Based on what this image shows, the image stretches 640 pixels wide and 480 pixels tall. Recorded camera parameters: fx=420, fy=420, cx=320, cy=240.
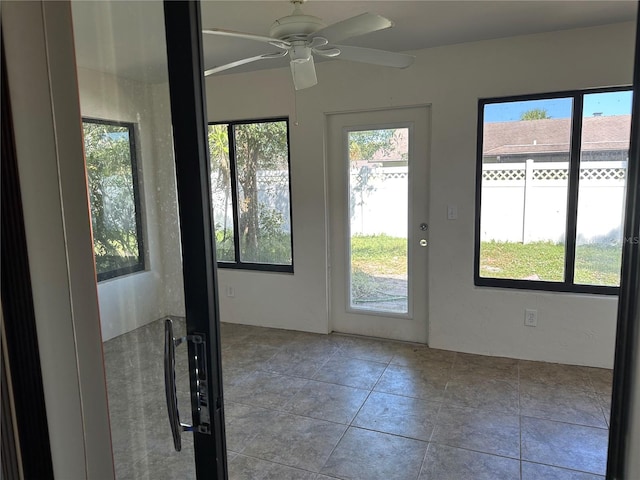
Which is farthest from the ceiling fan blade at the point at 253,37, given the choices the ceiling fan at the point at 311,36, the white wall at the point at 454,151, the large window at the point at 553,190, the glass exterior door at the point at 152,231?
the large window at the point at 553,190

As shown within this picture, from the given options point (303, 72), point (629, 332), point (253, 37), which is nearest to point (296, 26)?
point (253, 37)

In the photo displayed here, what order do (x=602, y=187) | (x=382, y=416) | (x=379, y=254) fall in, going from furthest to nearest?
(x=379, y=254), (x=602, y=187), (x=382, y=416)

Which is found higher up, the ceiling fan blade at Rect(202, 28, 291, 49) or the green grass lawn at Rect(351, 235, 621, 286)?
the ceiling fan blade at Rect(202, 28, 291, 49)

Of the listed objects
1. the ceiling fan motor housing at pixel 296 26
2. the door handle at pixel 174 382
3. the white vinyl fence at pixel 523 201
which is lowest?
the door handle at pixel 174 382

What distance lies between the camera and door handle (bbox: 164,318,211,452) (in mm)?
971

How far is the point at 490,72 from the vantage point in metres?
3.28

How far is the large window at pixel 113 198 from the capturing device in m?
1.02

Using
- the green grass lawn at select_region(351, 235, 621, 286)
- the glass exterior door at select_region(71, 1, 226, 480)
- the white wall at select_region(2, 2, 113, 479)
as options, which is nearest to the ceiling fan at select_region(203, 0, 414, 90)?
the glass exterior door at select_region(71, 1, 226, 480)

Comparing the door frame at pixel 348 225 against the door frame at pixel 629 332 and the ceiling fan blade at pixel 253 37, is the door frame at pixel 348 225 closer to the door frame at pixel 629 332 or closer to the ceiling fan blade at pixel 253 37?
the ceiling fan blade at pixel 253 37

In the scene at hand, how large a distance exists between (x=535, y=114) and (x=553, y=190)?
2.01 feet

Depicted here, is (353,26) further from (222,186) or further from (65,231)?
(222,186)

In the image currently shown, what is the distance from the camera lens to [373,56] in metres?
2.32

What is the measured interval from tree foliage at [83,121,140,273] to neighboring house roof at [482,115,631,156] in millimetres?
3064

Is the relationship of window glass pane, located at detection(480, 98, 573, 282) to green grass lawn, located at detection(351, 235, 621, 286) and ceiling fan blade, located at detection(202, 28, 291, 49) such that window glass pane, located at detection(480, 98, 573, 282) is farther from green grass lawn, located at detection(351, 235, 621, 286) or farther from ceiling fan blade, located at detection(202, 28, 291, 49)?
ceiling fan blade, located at detection(202, 28, 291, 49)
